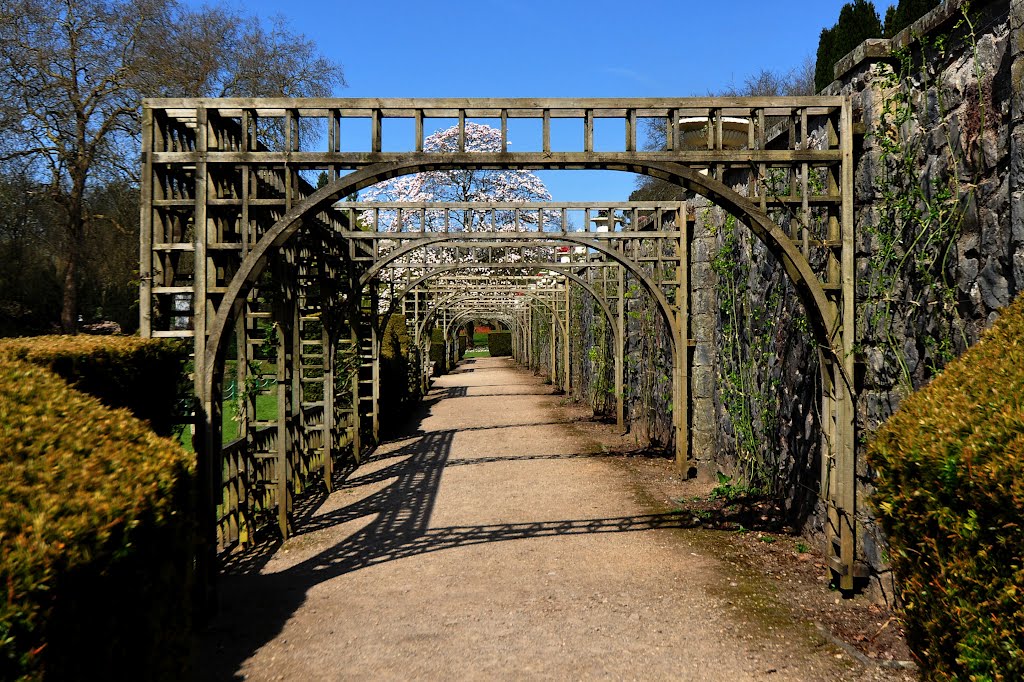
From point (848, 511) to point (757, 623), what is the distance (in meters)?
0.94

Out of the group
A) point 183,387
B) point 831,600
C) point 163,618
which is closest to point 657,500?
point 831,600

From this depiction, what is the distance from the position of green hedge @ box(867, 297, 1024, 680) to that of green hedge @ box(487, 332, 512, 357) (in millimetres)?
47330

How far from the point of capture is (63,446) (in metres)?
2.69

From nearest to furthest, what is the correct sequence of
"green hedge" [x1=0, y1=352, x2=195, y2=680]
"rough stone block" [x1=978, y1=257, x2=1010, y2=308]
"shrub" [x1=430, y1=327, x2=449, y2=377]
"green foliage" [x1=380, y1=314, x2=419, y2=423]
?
"green hedge" [x1=0, y1=352, x2=195, y2=680] < "rough stone block" [x1=978, y1=257, x2=1010, y2=308] < "green foliage" [x1=380, y1=314, x2=419, y2=423] < "shrub" [x1=430, y1=327, x2=449, y2=377]

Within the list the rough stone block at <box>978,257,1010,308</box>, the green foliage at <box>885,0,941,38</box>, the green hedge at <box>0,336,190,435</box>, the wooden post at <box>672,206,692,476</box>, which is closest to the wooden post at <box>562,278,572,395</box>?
the green foliage at <box>885,0,941,38</box>

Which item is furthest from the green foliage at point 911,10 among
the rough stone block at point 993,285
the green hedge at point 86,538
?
the green hedge at point 86,538

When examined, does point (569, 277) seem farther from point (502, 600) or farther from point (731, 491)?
point (502, 600)

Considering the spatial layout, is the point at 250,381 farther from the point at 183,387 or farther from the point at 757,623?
the point at 757,623

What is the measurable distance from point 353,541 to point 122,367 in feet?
10.5

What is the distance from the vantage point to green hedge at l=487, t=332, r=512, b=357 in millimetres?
50406

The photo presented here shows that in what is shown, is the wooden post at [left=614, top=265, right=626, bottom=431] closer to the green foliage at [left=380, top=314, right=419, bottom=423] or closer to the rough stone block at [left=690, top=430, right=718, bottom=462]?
the rough stone block at [left=690, top=430, right=718, bottom=462]

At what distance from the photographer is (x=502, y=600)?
5.02 metres

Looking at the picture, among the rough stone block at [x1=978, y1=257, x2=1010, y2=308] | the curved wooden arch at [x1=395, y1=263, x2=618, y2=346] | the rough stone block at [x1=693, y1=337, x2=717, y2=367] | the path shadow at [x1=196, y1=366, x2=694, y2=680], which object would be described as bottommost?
the path shadow at [x1=196, y1=366, x2=694, y2=680]

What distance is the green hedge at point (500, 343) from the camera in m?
50.4
